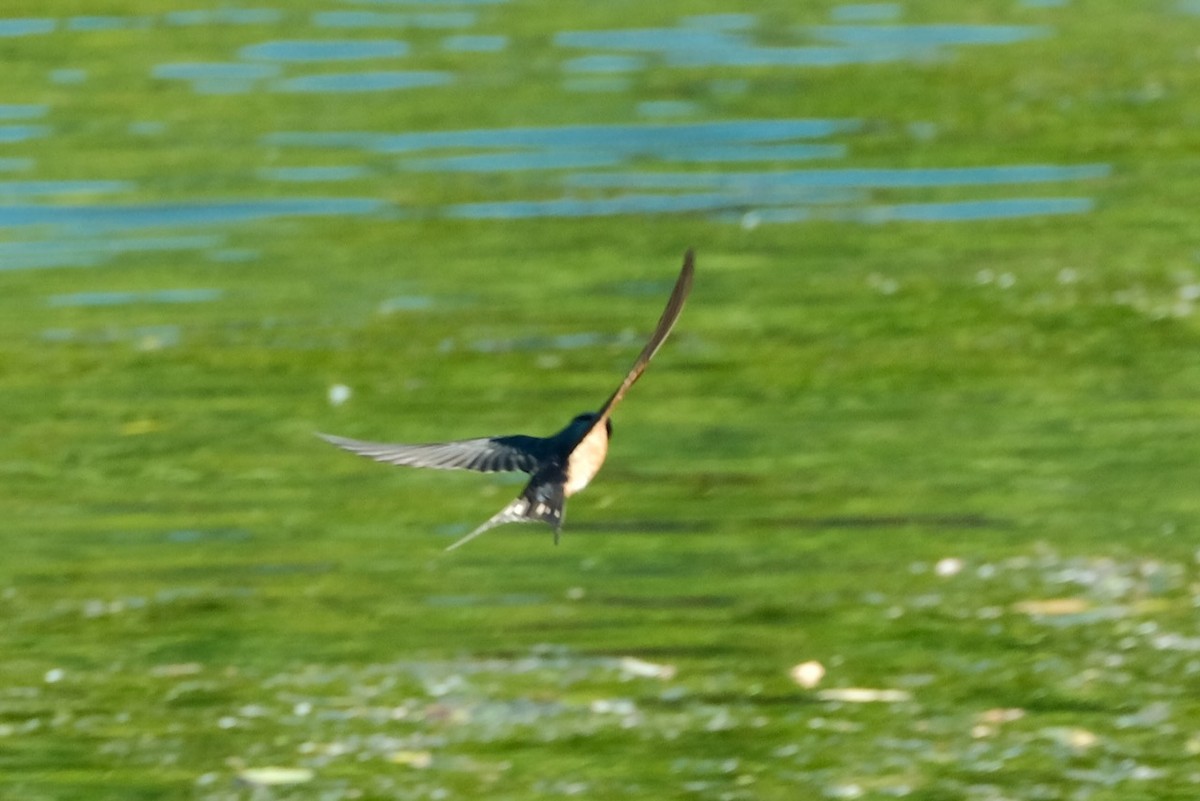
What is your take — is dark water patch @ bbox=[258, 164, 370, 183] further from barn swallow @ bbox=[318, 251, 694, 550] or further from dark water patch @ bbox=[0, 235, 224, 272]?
barn swallow @ bbox=[318, 251, 694, 550]

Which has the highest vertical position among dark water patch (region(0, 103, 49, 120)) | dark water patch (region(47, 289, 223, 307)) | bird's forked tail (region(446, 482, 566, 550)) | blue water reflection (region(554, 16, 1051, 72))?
blue water reflection (region(554, 16, 1051, 72))

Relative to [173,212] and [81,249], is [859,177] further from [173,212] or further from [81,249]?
[81,249]

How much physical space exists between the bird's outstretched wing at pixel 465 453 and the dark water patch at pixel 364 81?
12.2 m

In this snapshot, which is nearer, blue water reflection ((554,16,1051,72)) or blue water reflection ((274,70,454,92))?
blue water reflection ((274,70,454,92))

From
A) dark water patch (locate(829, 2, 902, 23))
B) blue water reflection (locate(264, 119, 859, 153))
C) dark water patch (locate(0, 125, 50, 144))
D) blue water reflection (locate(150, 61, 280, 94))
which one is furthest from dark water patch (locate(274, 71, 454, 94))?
dark water patch (locate(829, 2, 902, 23))

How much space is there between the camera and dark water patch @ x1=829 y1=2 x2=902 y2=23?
67.6ft

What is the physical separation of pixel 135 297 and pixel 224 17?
8.46m

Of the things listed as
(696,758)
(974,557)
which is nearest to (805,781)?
(696,758)

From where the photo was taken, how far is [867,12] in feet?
68.9

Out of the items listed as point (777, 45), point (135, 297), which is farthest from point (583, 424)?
point (777, 45)

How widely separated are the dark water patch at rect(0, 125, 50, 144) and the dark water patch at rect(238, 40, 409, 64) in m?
2.44

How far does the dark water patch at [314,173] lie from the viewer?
15641 millimetres


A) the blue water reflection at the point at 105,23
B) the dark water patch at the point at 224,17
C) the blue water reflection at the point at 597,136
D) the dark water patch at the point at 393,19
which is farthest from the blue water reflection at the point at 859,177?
the blue water reflection at the point at 105,23

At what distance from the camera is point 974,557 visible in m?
8.39
